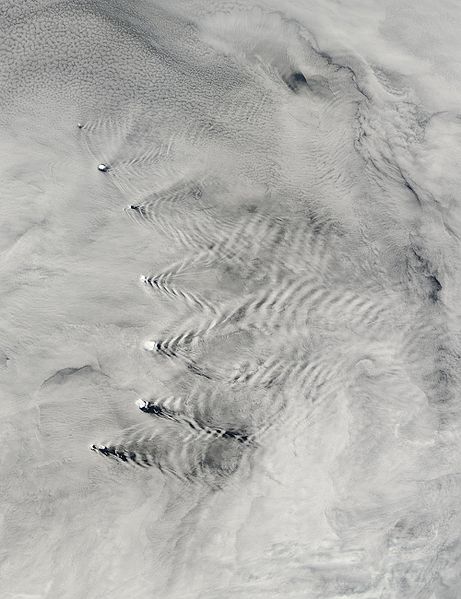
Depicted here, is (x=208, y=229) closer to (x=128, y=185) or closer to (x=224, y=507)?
(x=128, y=185)

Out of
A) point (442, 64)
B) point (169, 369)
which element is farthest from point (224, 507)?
point (442, 64)

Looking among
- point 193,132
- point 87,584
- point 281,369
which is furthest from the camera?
point 193,132

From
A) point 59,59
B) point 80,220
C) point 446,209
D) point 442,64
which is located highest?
point 442,64

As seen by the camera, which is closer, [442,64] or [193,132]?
[193,132]

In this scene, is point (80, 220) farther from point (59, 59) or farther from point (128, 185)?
point (59, 59)

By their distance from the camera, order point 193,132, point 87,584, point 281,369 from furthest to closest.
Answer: point 193,132 < point 281,369 < point 87,584

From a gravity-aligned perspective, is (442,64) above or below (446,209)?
above

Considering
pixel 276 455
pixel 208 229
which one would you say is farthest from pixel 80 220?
pixel 276 455
